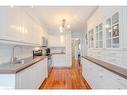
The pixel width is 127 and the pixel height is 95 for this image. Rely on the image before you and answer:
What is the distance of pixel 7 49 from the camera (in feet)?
10.4

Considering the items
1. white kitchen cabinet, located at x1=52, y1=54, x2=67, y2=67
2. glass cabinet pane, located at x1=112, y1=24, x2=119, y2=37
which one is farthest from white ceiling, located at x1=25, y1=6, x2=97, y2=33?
white kitchen cabinet, located at x1=52, y1=54, x2=67, y2=67

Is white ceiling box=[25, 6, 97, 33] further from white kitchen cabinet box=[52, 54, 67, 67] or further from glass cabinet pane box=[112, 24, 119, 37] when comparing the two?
white kitchen cabinet box=[52, 54, 67, 67]

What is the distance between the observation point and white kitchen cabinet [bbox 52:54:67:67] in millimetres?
8500

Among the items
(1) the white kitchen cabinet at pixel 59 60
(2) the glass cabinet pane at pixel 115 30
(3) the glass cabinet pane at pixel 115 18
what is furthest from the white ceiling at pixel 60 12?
(1) the white kitchen cabinet at pixel 59 60

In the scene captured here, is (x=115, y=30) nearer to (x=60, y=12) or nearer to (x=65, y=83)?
(x=60, y=12)

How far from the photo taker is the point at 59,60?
8.55 m

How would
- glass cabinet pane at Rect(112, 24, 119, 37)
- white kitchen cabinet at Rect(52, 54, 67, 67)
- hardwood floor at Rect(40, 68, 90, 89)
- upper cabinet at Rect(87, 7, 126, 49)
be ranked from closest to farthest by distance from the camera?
upper cabinet at Rect(87, 7, 126, 49), glass cabinet pane at Rect(112, 24, 119, 37), hardwood floor at Rect(40, 68, 90, 89), white kitchen cabinet at Rect(52, 54, 67, 67)

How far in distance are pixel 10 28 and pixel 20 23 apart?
69 centimetres

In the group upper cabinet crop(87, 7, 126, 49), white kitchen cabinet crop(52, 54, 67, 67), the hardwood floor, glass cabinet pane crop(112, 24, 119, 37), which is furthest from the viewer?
white kitchen cabinet crop(52, 54, 67, 67)

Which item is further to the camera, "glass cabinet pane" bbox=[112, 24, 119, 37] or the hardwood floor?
the hardwood floor

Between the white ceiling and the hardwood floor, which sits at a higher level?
the white ceiling

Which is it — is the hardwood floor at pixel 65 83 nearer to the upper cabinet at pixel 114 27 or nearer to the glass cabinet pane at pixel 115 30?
the upper cabinet at pixel 114 27

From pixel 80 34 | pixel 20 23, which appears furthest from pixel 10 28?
pixel 80 34
